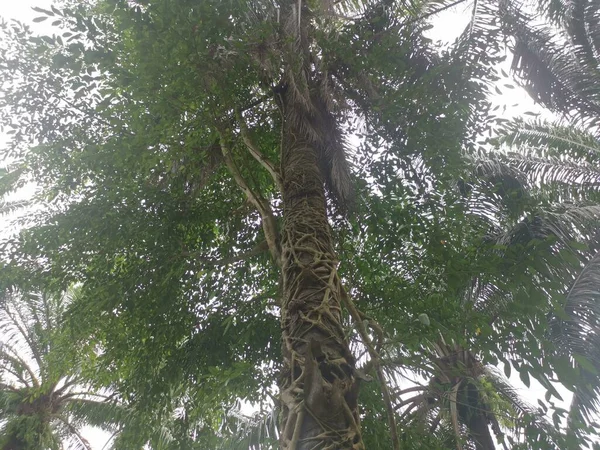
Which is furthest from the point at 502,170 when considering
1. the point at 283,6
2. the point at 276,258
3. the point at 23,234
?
the point at 23,234

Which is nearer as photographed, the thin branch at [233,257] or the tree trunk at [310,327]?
the tree trunk at [310,327]

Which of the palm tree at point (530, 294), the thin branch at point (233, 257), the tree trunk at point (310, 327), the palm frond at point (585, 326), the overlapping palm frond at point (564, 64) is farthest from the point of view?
the overlapping palm frond at point (564, 64)

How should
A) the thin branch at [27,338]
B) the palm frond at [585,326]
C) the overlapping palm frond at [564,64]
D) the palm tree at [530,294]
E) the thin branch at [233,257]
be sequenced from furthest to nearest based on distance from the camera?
the thin branch at [27,338], the overlapping palm frond at [564,64], the palm frond at [585,326], the thin branch at [233,257], the palm tree at [530,294]

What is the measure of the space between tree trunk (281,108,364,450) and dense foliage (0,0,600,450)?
0.02 m

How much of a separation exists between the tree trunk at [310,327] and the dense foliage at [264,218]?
0.05 feet

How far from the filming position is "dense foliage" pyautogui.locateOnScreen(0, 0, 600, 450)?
257cm

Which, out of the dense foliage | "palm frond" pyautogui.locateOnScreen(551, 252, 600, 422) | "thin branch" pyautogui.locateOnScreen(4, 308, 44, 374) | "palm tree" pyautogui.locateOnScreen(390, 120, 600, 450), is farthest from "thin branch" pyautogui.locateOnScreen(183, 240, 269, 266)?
"thin branch" pyautogui.locateOnScreen(4, 308, 44, 374)

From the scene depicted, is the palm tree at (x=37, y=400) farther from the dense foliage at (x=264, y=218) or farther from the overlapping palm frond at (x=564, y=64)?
the overlapping palm frond at (x=564, y=64)

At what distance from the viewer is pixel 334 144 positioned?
13.3ft

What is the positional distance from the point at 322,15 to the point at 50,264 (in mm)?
3201

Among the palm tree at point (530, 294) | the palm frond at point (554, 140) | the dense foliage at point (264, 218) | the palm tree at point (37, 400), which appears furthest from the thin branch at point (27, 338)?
the palm frond at point (554, 140)

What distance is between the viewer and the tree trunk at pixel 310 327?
5.88ft

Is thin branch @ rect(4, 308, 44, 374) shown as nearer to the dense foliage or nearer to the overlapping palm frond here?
the dense foliage

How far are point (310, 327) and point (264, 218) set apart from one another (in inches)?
40.6
